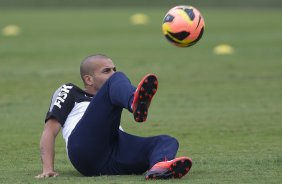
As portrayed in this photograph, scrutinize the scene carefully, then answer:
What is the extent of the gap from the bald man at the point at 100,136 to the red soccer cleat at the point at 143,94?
30cm

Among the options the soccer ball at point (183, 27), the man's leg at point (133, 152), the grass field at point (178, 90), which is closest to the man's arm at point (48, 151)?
the grass field at point (178, 90)

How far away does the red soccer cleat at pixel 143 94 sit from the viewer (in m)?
7.57

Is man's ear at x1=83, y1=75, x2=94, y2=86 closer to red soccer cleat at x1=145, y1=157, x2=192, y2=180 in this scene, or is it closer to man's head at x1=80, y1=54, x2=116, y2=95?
man's head at x1=80, y1=54, x2=116, y2=95

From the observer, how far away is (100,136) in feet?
27.4

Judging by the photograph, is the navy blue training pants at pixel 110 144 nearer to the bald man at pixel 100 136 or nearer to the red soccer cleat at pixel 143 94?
the bald man at pixel 100 136

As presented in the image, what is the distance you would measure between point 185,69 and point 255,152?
37.0 feet

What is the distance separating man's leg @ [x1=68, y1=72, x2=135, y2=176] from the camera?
8141 mm

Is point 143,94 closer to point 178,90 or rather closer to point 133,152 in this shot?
point 133,152

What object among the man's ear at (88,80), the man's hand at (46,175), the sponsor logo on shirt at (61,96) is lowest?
the man's hand at (46,175)

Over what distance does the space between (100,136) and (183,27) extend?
85.5 inches

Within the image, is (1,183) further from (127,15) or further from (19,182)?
(127,15)

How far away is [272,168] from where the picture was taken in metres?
8.79

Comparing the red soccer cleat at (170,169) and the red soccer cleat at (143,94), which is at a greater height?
the red soccer cleat at (143,94)

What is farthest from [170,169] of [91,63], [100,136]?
[91,63]
